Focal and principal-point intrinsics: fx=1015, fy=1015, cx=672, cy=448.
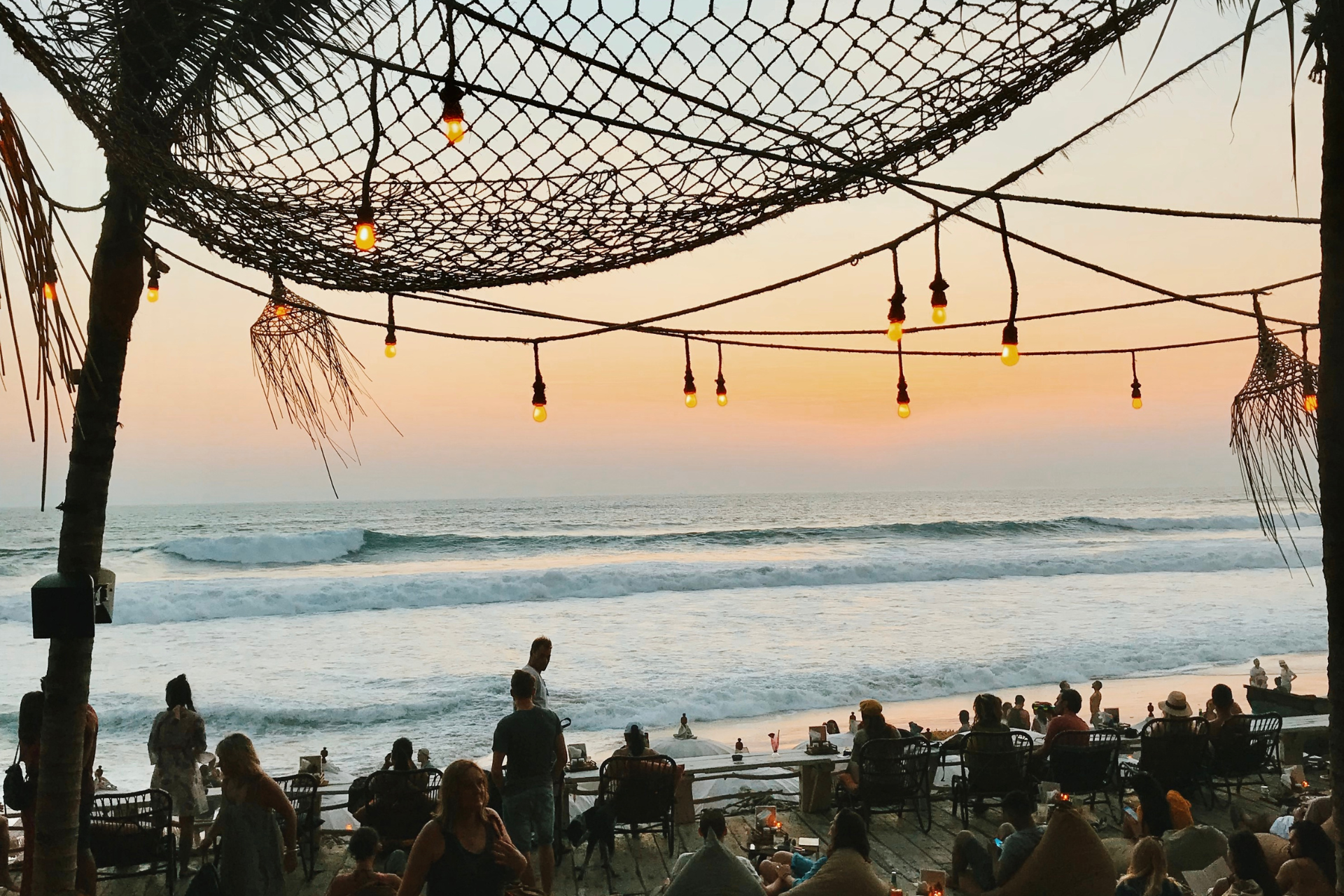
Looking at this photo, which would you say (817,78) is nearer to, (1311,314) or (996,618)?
(1311,314)

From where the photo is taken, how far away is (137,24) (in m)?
2.67

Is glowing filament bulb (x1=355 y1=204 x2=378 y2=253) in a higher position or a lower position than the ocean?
higher

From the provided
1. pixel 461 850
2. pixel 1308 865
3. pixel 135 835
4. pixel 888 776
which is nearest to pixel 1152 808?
pixel 1308 865

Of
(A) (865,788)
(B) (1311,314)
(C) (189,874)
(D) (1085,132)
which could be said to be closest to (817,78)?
(D) (1085,132)

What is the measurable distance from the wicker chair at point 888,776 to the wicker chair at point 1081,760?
94 centimetres

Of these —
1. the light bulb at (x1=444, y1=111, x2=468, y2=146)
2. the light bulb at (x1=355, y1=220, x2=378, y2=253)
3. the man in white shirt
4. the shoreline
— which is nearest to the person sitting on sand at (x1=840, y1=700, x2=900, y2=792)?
the man in white shirt

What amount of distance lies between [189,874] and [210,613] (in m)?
23.9

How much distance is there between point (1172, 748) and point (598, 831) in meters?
4.42

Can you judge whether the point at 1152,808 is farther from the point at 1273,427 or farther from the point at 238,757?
the point at 238,757

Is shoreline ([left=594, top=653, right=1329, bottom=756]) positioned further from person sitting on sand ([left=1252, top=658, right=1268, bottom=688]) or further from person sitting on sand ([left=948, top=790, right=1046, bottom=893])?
person sitting on sand ([left=948, top=790, right=1046, bottom=893])

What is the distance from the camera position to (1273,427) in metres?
4.37

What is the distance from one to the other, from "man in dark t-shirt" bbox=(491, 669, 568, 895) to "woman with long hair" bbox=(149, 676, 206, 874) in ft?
8.13

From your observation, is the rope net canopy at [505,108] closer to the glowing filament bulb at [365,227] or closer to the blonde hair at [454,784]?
the glowing filament bulb at [365,227]

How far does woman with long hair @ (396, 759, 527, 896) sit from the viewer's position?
3.87 meters
